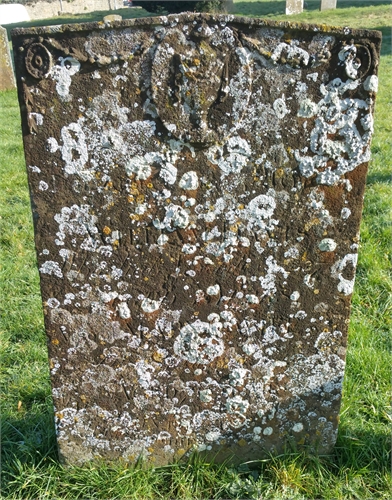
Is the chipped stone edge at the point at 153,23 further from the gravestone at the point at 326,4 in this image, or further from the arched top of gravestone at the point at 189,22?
the gravestone at the point at 326,4

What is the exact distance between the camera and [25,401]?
3.34 m

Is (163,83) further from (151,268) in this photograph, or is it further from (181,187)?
(151,268)

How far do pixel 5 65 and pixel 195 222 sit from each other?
1074 cm

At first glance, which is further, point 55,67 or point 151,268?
point 151,268

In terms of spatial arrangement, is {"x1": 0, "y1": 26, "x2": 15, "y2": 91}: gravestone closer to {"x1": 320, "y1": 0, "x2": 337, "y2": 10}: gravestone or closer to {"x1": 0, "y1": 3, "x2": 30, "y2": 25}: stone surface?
{"x1": 320, "y1": 0, "x2": 337, "y2": 10}: gravestone

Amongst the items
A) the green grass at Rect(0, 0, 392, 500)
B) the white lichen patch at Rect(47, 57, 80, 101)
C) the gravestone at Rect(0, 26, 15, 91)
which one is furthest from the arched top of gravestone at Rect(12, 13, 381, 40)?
the gravestone at Rect(0, 26, 15, 91)

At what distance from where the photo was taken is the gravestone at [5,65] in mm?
11109

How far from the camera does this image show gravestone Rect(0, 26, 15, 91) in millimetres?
11109

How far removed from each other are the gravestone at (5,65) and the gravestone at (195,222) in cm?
1008

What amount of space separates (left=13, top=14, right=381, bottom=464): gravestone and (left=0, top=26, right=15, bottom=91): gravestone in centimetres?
1008

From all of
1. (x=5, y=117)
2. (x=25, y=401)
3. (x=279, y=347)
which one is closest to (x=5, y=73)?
(x=5, y=117)

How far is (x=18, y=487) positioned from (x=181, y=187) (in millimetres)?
1716

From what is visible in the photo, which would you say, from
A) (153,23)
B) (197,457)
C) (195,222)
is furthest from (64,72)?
(197,457)

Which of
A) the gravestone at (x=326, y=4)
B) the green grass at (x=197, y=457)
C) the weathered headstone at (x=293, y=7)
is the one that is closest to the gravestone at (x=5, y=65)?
the green grass at (x=197, y=457)
